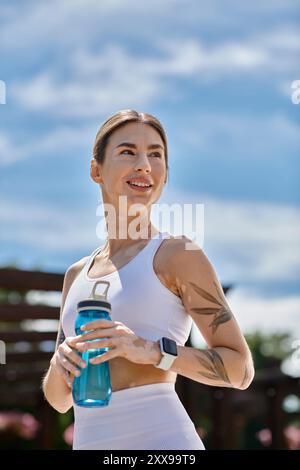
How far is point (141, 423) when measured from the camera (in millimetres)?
2281

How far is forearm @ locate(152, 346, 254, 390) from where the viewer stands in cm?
226

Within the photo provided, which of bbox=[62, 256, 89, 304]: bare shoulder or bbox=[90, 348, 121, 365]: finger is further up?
bbox=[62, 256, 89, 304]: bare shoulder

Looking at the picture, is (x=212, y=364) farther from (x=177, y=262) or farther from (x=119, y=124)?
(x=119, y=124)

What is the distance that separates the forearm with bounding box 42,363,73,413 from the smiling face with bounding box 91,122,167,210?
0.62 metres

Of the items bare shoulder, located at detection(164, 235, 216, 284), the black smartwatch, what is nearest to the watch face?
the black smartwatch

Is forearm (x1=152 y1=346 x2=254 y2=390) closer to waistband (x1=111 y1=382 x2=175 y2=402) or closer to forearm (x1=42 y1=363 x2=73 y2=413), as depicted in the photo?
waistband (x1=111 y1=382 x2=175 y2=402)

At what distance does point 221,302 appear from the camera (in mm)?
2404

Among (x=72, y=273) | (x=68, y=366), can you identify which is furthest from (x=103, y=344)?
(x=72, y=273)

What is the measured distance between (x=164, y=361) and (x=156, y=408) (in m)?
0.19

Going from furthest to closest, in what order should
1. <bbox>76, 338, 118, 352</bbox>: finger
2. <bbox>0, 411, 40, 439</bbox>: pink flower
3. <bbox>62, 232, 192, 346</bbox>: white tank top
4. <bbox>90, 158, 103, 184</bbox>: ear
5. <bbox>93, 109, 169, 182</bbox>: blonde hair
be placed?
1. <bbox>0, 411, 40, 439</bbox>: pink flower
2. <bbox>90, 158, 103, 184</bbox>: ear
3. <bbox>93, 109, 169, 182</bbox>: blonde hair
4. <bbox>62, 232, 192, 346</bbox>: white tank top
5. <bbox>76, 338, 118, 352</bbox>: finger

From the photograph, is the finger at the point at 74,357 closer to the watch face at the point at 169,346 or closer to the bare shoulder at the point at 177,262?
the watch face at the point at 169,346

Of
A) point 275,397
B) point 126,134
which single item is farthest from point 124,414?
point 275,397

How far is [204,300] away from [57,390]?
61 cm

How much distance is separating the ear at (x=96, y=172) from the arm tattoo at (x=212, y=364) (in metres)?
0.80
